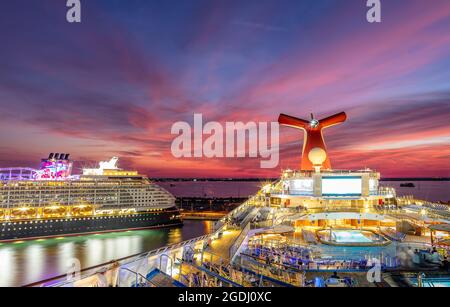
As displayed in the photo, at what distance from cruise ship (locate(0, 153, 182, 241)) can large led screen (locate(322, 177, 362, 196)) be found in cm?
3357

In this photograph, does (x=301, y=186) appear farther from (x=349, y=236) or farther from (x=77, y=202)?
(x=77, y=202)

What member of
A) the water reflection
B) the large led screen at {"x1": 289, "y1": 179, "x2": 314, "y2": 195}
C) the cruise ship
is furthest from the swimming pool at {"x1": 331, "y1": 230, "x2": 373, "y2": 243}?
the cruise ship

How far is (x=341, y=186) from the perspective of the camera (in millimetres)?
24938

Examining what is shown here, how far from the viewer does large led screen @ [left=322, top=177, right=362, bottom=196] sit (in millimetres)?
24812

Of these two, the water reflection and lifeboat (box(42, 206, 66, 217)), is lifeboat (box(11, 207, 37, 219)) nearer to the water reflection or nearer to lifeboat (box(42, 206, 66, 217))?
lifeboat (box(42, 206, 66, 217))

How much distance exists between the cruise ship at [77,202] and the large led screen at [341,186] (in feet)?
110

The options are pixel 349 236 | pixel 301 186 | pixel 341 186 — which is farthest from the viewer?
pixel 301 186

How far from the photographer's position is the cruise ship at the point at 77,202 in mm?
41625

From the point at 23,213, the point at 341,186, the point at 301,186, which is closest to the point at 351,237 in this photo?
the point at 341,186

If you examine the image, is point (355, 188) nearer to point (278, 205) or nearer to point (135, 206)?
point (278, 205)

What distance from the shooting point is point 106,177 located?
54594mm

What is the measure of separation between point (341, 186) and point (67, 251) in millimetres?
30393
